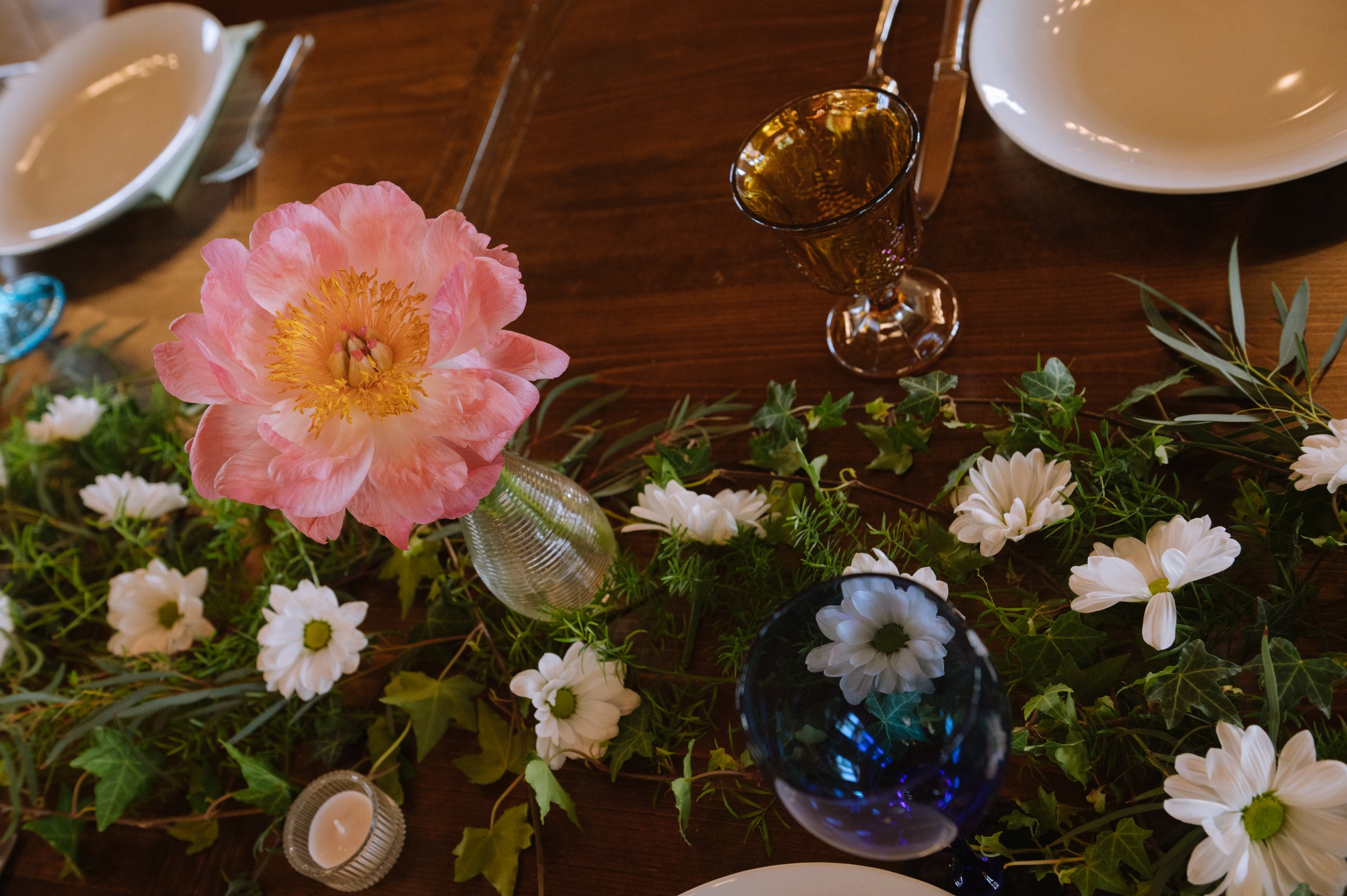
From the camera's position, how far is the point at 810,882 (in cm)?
44

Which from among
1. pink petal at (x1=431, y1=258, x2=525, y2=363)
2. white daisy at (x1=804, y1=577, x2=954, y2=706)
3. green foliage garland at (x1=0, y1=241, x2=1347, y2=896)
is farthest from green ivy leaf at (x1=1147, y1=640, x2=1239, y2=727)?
pink petal at (x1=431, y1=258, x2=525, y2=363)

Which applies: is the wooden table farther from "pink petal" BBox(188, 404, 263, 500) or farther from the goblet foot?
"pink petal" BBox(188, 404, 263, 500)

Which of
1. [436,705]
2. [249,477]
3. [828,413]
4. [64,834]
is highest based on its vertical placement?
[249,477]

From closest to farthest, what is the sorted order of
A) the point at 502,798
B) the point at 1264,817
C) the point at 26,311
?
the point at 1264,817 < the point at 502,798 < the point at 26,311

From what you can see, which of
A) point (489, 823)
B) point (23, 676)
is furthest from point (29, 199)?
point (489, 823)

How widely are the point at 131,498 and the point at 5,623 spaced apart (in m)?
0.14

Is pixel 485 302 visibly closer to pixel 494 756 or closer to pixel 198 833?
pixel 494 756

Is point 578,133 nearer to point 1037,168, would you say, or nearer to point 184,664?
point 1037,168

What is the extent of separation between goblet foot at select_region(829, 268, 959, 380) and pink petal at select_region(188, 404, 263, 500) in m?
0.37

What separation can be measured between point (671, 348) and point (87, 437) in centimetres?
55

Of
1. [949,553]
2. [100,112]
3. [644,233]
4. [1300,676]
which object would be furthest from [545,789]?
[100,112]

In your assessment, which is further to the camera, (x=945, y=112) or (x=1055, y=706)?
(x=945, y=112)

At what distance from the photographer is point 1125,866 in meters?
0.41

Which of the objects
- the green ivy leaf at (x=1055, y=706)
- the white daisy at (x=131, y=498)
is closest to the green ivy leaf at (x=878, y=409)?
the green ivy leaf at (x=1055, y=706)
